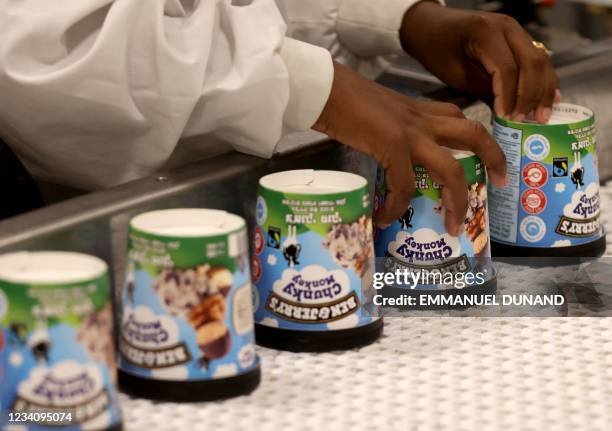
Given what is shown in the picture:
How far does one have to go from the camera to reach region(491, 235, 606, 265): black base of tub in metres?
1.32

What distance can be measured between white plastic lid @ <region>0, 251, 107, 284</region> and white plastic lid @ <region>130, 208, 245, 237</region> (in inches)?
3.2

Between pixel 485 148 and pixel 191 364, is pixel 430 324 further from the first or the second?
pixel 191 364

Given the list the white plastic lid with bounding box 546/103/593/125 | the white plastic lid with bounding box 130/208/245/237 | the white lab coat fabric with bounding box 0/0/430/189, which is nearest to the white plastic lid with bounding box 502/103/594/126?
the white plastic lid with bounding box 546/103/593/125

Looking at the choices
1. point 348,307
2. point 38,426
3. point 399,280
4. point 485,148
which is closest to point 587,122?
point 485,148

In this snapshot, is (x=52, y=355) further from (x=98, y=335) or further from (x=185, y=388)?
(x=185, y=388)

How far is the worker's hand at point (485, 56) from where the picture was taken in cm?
142

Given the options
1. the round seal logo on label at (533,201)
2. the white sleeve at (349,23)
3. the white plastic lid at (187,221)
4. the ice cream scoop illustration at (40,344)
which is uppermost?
the white sleeve at (349,23)

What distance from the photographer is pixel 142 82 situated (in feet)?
3.72

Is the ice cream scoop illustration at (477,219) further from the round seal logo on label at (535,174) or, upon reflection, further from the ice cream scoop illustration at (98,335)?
the ice cream scoop illustration at (98,335)

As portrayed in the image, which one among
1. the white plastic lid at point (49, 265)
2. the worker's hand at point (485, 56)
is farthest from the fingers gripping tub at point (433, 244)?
the white plastic lid at point (49, 265)

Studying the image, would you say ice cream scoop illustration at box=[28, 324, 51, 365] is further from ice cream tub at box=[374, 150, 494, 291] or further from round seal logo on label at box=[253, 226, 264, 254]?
ice cream tub at box=[374, 150, 494, 291]

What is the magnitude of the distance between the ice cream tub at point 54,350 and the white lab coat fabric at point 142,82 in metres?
0.28

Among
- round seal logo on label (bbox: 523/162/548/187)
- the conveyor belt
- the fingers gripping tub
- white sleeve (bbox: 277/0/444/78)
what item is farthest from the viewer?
white sleeve (bbox: 277/0/444/78)

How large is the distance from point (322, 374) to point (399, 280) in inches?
7.4
